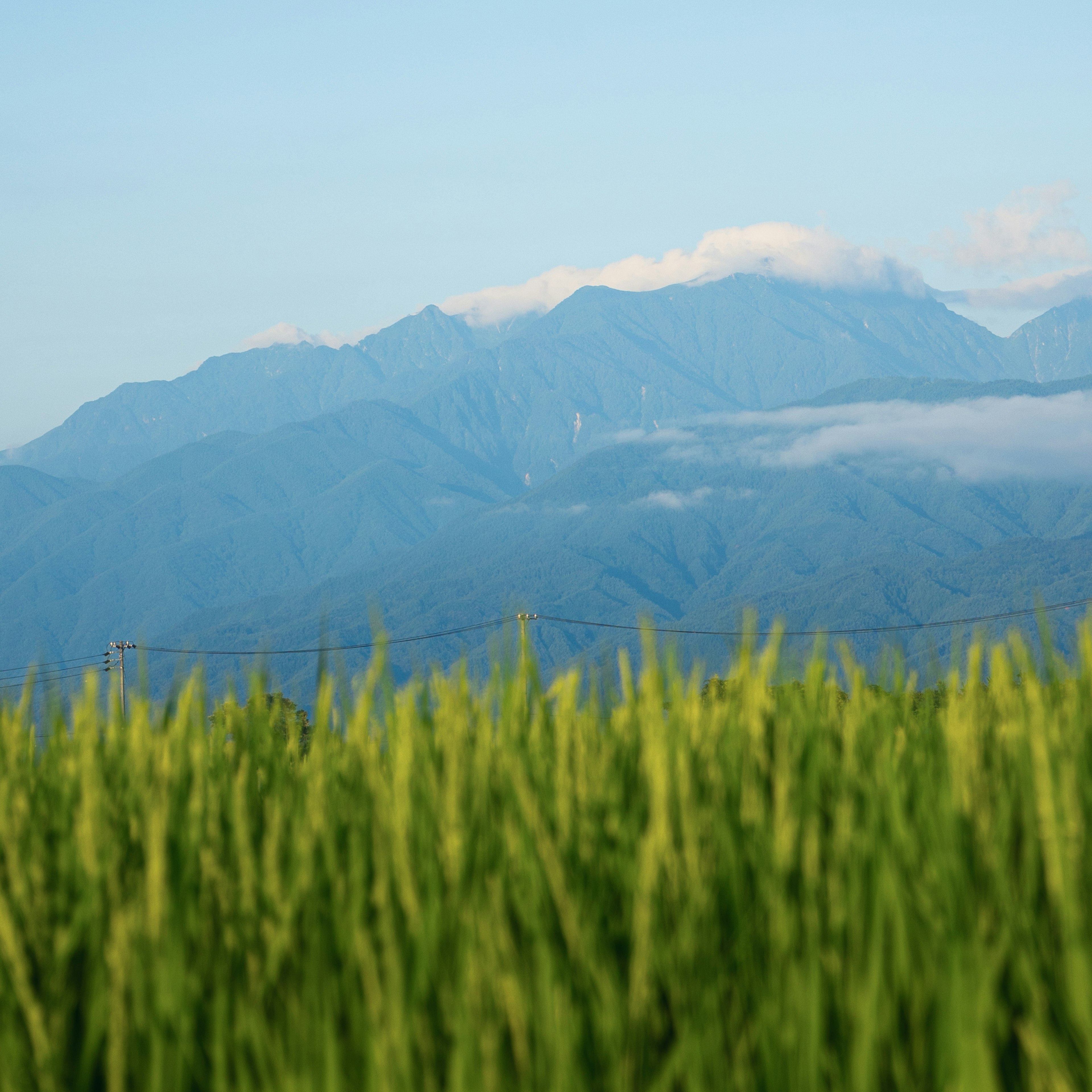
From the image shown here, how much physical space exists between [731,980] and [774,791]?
885mm

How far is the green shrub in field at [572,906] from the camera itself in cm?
196

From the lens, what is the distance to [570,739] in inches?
137

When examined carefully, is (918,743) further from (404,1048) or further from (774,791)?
(404,1048)

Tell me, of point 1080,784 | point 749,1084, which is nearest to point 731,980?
point 749,1084

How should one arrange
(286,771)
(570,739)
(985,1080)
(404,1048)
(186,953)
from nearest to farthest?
1. (985,1080)
2. (404,1048)
3. (186,953)
4. (570,739)
5. (286,771)

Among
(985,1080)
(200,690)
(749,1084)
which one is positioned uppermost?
(200,690)

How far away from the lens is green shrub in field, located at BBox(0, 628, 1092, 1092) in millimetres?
1961

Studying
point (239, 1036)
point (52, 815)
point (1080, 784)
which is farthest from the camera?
point (52, 815)

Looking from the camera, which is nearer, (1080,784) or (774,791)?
(1080,784)

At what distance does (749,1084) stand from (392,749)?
190 cm

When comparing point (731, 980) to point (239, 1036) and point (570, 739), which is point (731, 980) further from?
point (570, 739)

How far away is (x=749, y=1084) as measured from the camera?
1888mm

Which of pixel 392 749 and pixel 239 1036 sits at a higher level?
pixel 392 749

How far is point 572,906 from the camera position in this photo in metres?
2.30
